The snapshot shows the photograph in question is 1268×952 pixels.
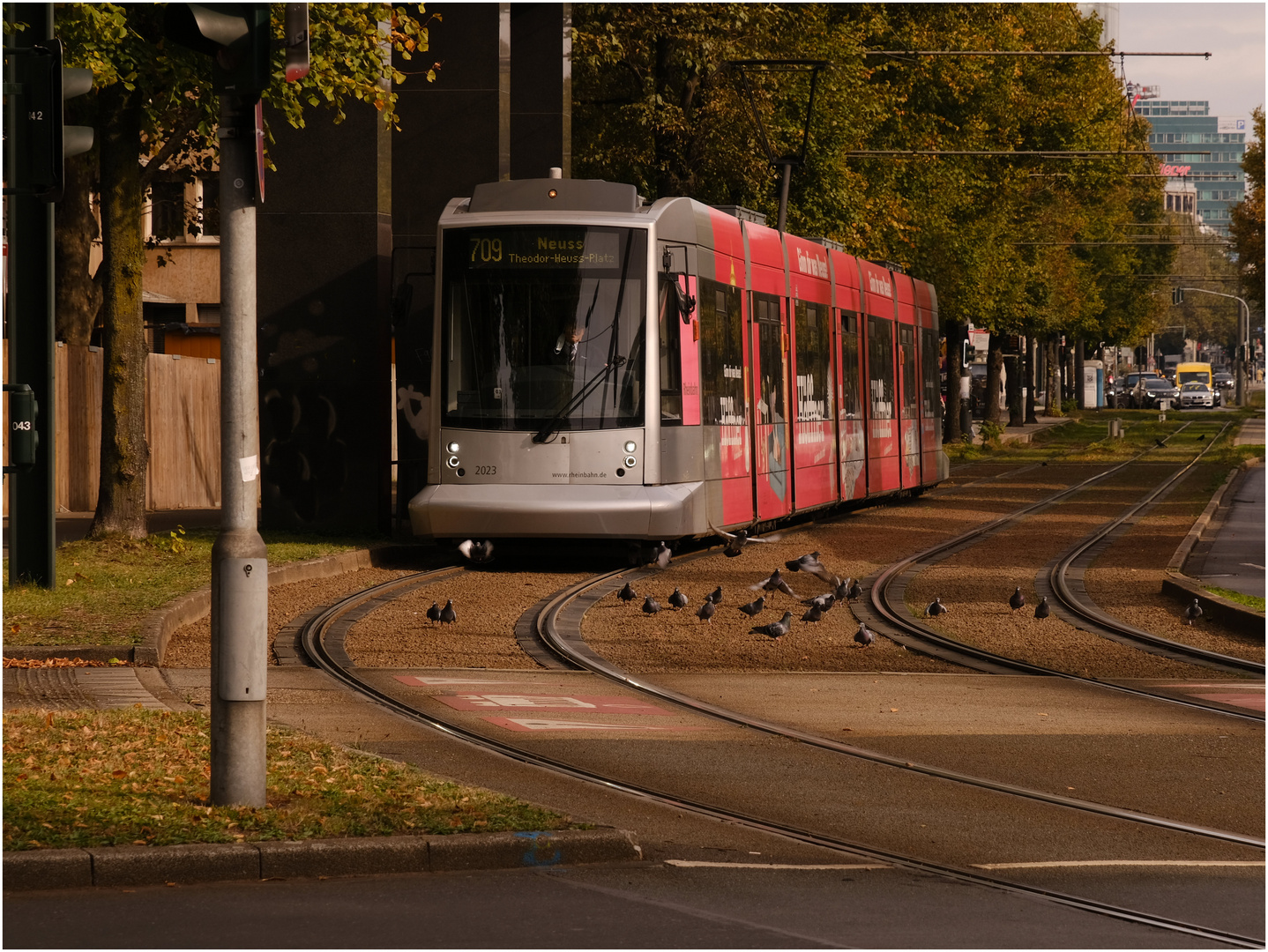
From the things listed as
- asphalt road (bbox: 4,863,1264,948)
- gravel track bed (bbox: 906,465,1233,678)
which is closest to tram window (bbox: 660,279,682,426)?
gravel track bed (bbox: 906,465,1233,678)

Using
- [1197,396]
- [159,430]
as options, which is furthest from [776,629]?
[1197,396]

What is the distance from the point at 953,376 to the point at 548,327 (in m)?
36.0

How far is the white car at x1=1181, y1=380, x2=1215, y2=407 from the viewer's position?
293 feet

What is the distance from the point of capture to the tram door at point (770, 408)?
64.3 feet

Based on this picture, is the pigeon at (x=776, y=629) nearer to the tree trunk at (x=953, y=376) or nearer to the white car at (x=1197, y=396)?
the tree trunk at (x=953, y=376)

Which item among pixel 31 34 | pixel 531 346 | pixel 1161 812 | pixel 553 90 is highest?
pixel 553 90

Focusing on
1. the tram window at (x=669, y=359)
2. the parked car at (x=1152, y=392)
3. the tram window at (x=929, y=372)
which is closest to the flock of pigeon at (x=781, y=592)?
the tram window at (x=669, y=359)

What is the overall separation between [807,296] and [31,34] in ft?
35.1

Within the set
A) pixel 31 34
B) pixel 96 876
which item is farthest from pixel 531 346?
pixel 96 876

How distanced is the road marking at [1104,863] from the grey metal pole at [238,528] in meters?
2.61

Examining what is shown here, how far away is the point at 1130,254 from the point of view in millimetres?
69500

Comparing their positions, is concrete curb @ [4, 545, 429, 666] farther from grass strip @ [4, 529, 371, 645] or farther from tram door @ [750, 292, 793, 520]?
tram door @ [750, 292, 793, 520]

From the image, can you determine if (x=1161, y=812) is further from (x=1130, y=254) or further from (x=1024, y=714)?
(x=1130, y=254)

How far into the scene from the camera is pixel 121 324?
16859 millimetres
